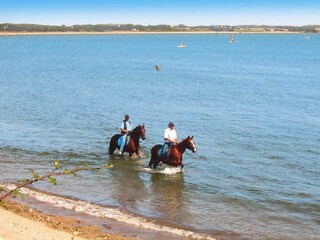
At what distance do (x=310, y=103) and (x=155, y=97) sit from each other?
1488 cm

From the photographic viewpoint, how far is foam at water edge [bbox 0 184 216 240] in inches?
645

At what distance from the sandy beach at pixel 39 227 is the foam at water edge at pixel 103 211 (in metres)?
1.32

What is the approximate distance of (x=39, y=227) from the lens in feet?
48.1

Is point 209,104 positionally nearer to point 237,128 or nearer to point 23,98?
point 237,128

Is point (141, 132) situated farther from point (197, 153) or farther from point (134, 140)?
point (197, 153)

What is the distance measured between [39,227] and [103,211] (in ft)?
11.9

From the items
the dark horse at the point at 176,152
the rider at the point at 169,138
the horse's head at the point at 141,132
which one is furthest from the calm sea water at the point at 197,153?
the horse's head at the point at 141,132

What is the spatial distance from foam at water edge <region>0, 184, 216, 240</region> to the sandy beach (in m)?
1.32

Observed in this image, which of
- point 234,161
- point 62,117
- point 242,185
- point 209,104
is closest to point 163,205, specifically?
point 242,185

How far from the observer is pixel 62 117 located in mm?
39500

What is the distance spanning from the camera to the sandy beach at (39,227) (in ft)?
44.7

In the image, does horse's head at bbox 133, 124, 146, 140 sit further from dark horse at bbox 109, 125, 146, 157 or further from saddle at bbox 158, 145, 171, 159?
saddle at bbox 158, 145, 171, 159

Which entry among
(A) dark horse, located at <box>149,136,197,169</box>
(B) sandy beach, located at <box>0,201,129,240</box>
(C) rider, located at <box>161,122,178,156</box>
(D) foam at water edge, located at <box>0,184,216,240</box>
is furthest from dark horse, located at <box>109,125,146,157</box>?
(B) sandy beach, located at <box>0,201,129,240</box>

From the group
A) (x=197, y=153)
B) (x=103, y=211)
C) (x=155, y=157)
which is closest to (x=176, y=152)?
(x=155, y=157)
